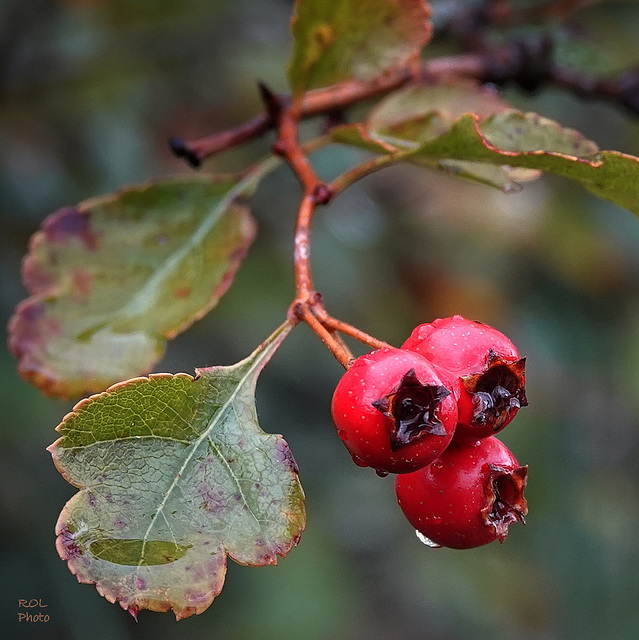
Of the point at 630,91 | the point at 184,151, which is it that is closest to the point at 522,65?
the point at 630,91

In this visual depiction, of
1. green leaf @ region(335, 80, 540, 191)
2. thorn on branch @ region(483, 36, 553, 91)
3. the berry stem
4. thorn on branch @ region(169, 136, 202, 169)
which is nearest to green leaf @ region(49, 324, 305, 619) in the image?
the berry stem

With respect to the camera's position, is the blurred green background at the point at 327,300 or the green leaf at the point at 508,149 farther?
the blurred green background at the point at 327,300

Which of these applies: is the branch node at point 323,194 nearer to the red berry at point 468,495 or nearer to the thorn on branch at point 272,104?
the thorn on branch at point 272,104

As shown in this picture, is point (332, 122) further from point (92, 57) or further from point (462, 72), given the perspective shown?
point (92, 57)

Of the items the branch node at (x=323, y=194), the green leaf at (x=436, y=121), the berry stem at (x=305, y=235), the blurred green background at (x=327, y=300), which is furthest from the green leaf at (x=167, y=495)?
the blurred green background at (x=327, y=300)

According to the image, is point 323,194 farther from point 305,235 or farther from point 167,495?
point 167,495

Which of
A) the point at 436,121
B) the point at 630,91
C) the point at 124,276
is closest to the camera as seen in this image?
the point at 436,121

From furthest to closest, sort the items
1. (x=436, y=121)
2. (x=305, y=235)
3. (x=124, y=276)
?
(x=124, y=276) → (x=436, y=121) → (x=305, y=235)

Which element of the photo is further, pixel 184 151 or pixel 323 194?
pixel 184 151
